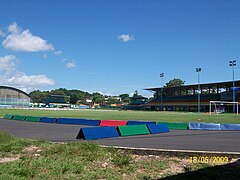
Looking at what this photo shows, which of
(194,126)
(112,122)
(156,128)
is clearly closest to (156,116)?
(112,122)

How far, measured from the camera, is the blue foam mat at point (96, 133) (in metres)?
13.1

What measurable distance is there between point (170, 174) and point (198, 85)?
100226mm

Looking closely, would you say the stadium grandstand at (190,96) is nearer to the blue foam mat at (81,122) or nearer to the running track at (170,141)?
the blue foam mat at (81,122)

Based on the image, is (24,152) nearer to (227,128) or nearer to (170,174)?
(170,174)

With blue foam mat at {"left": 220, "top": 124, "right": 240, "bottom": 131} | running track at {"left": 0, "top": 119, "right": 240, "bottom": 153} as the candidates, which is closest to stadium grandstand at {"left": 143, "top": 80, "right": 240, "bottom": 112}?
blue foam mat at {"left": 220, "top": 124, "right": 240, "bottom": 131}

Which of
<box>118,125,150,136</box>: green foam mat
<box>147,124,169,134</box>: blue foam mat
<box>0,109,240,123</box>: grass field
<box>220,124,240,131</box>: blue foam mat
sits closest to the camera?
<box>118,125,150,136</box>: green foam mat

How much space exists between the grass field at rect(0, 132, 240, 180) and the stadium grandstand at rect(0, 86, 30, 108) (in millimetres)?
110741

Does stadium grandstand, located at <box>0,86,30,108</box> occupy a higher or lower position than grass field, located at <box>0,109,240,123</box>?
higher

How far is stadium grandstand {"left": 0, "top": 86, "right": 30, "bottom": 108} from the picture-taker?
11498 centimetres

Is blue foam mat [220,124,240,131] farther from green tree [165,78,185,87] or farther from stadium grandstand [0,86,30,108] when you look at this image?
green tree [165,78,185,87]

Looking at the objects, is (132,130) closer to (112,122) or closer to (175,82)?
(112,122)

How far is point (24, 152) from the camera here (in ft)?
31.1

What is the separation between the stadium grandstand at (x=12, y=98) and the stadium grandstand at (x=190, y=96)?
175ft

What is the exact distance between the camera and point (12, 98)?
390ft
